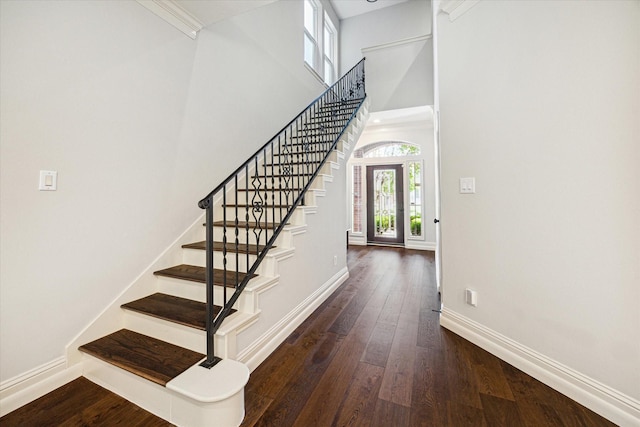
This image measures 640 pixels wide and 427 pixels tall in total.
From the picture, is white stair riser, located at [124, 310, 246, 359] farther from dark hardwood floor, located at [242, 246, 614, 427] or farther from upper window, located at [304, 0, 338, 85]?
upper window, located at [304, 0, 338, 85]

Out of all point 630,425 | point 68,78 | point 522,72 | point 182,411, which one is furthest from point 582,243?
point 68,78

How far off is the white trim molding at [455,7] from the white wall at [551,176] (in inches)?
1.9

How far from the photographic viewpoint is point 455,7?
219 centimetres

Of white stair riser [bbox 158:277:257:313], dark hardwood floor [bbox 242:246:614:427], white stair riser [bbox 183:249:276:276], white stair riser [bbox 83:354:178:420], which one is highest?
white stair riser [bbox 183:249:276:276]

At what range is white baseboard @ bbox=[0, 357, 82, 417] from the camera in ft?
4.65

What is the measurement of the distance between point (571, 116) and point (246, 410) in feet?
8.14

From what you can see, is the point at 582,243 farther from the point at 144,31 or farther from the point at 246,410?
the point at 144,31

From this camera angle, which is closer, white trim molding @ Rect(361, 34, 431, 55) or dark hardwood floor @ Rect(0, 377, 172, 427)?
dark hardwood floor @ Rect(0, 377, 172, 427)

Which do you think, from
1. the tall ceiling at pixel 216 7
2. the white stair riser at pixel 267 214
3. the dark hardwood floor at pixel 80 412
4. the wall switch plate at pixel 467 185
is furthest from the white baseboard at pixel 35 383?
the wall switch plate at pixel 467 185

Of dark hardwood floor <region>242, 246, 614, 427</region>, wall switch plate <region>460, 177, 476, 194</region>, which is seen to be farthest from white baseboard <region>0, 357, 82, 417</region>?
wall switch plate <region>460, 177, 476, 194</region>

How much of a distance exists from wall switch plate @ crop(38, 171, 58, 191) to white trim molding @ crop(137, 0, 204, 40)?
1.48 metres

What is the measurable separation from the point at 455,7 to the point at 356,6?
4874 millimetres

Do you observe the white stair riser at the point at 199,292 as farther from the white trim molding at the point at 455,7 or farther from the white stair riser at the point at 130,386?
the white trim molding at the point at 455,7

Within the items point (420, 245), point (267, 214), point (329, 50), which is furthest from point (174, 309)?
point (329, 50)
